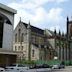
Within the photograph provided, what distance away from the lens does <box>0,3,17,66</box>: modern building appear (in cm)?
5278

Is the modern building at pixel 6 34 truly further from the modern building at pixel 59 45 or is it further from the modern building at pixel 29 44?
the modern building at pixel 59 45

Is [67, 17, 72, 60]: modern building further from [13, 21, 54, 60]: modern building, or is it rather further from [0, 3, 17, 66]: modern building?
[0, 3, 17, 66]: modern building

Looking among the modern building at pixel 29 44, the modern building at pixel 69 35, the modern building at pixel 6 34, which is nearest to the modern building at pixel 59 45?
the modern building at pixel 69 35

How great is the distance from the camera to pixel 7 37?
55781mm

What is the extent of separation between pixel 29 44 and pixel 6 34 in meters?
44.7

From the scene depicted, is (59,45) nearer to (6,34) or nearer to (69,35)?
(69,35)

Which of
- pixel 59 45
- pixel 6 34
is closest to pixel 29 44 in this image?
pixel 59 45

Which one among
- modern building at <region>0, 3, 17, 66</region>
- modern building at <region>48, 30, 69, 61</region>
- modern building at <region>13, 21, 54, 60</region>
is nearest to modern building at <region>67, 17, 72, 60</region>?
modern building at <region>48, 30, 69, 61</region>

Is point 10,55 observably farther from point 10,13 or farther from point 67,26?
point 67,26

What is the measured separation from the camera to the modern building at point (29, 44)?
324 ft

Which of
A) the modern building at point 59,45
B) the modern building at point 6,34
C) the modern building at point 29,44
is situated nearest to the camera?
the modern building at point 6,34

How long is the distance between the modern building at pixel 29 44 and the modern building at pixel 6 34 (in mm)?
40428

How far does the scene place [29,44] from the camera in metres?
99.8

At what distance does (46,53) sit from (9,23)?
162 feet
